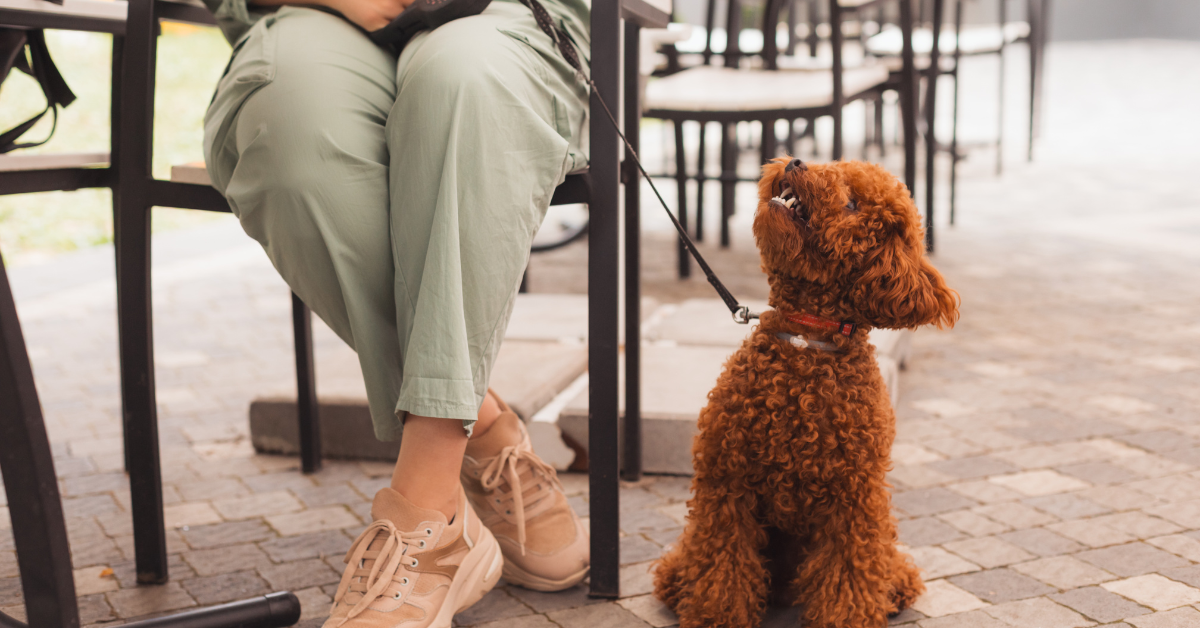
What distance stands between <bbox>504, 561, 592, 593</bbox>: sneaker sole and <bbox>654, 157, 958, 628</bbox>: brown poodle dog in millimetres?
227

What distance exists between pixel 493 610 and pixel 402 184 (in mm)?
712

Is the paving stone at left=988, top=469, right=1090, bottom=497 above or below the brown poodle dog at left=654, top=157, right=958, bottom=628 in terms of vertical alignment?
below

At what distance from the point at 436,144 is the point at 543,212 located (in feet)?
0.66

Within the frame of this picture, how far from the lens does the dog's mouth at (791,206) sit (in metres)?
1.36

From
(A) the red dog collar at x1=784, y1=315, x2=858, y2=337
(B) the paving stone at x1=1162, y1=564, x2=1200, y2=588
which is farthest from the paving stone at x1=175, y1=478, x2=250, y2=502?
(B) the paving stone at x1=1162, y1=564, x2=1200, y2=588

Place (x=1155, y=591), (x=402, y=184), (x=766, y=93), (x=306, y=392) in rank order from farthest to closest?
(x=766, y=93), (x=306, y=392), (x=1155, y=591), (x=402, y=184)

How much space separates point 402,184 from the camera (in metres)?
1.42

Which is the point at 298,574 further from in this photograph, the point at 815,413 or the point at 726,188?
the point at 726,188

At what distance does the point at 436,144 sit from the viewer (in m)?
1.40

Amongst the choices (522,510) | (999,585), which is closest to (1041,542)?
(999,585)

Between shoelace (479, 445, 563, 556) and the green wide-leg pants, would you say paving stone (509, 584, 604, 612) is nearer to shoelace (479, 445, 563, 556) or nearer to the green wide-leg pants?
shoelace (479, 445, 563, 556)

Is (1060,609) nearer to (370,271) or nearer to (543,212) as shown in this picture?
(543,212)

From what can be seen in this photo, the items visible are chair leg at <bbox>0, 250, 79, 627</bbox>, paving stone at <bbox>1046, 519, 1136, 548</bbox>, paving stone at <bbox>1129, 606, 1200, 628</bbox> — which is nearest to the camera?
chair leg at <bbox>0, 250, 79, 627</bbox>

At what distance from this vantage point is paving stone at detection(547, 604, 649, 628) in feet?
5.25
